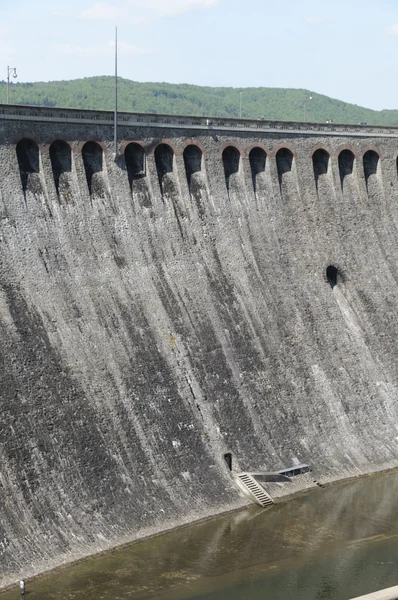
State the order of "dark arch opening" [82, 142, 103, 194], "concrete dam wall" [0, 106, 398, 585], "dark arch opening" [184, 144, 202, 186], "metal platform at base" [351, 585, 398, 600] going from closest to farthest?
"metal platform at base" [351, 585, 398, 600], "concrete dam wall" [0, 106, 398, 585], "dark arch opening" [82, 142, 103, 194], "dark arch opening" [184, 144, 202, 186]

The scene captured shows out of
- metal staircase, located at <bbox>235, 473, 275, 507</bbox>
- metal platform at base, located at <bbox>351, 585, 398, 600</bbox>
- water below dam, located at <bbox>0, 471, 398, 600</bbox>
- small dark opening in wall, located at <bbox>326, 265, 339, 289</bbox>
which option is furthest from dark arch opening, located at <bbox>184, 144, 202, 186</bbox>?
metal platform at base, located at <bbox>351, 585, 398, 600</bbox>

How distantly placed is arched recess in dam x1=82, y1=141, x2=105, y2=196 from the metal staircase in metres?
26.1

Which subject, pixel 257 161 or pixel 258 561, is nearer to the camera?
pixel 258 561

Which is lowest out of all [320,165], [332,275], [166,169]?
[332,275]

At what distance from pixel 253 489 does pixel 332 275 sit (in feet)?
89.5

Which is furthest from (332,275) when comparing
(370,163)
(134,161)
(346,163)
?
(134,161)

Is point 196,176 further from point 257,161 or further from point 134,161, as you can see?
point 257,161

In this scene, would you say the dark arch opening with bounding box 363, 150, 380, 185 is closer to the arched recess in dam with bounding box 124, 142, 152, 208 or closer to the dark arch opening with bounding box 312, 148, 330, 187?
the dark arch opening with bounding box 312, 148, 330, 187

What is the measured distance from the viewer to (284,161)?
98188 millimetres

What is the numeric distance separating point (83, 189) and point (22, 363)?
1820 cm

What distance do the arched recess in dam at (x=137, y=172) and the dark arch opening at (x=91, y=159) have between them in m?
2.75

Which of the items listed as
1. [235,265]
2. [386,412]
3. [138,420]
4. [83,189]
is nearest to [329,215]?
[235,265]

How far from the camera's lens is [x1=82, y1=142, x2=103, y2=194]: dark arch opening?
280ft

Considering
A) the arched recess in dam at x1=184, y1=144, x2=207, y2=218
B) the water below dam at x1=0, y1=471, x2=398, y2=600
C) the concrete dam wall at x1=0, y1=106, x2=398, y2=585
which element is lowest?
the water below dam at x1=0, y1=471, x2=398, y2=600
